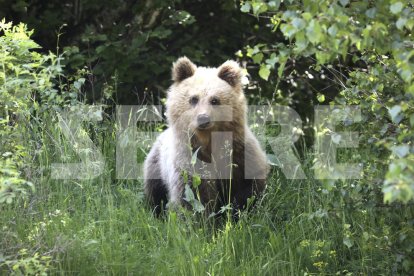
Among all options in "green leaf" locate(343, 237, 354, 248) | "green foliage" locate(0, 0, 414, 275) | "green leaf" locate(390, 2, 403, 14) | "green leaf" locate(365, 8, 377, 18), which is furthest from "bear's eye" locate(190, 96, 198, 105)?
"green leaf" locate(390, 2, 403, 14)

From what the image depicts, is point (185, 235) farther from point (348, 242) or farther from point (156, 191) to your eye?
point (156, 191)

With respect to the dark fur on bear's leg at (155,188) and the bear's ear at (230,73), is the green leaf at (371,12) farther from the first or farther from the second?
the dark fur on bear's leg at (155,188)

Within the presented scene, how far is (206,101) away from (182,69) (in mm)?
443

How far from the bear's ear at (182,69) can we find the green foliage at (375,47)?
69.8 inches

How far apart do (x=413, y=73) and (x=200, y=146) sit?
9.08 ft

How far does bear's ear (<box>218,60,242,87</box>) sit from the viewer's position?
600cm

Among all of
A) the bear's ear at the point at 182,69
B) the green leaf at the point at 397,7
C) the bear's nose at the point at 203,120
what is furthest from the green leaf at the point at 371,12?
the bear's ear at the point at 182,69

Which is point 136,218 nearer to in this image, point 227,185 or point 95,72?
point 227,185

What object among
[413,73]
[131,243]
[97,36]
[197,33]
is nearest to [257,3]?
[413,73]

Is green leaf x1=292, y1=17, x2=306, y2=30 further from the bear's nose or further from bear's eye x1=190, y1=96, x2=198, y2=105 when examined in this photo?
bear's eye x1=190, y1=96, x2=198, y2=105

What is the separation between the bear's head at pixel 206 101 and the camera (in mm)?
5793

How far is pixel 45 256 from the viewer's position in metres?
4.18

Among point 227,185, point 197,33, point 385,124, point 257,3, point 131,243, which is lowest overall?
point 131,243

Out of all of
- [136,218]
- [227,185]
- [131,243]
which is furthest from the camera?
[227,185]
